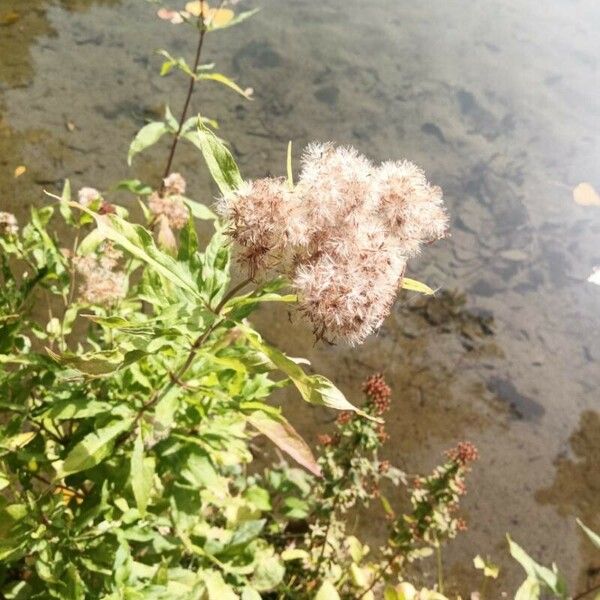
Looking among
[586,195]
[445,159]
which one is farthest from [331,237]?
[586,195]

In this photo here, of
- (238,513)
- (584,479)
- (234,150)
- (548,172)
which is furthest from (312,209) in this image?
(548,172)

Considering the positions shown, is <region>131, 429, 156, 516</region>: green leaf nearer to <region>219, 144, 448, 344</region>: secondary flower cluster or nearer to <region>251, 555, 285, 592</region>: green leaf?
<region>219, 144, 448, 344</region>: secondary flower cluster

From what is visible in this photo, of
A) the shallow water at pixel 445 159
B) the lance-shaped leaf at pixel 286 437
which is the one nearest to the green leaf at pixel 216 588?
the lance-shaped leaf at pixel 286 437

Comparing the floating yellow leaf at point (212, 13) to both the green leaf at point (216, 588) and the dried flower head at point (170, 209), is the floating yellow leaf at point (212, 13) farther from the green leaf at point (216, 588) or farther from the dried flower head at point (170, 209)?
the green leaf at point (216, 588)

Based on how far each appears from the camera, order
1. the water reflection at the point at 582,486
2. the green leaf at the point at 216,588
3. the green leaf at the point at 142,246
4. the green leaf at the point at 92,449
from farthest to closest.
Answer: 1. the water reflection at the point at 582,486
2. the green leaf at the point at 216,588
3. the green leaf at the point at 92,449
4. the green leaf at the point at 142,246

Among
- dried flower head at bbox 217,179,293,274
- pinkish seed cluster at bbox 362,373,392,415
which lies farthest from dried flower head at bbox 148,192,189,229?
dried flower head at bbox 217,179,293,274

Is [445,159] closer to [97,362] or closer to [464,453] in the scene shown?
[464,453]
